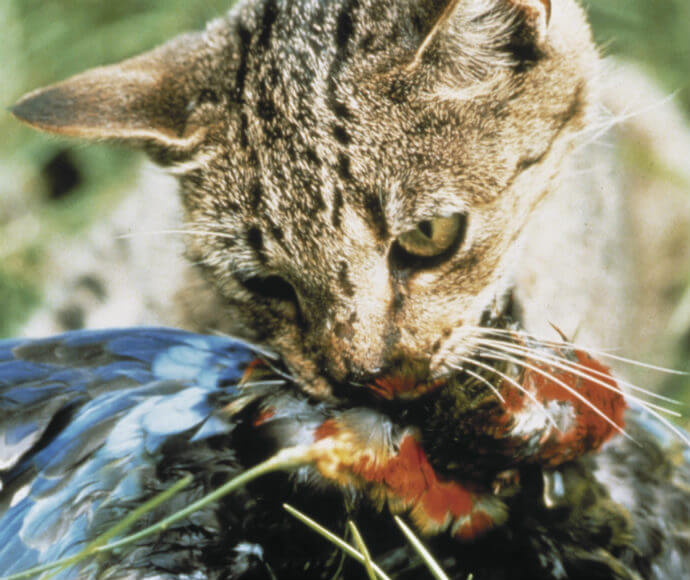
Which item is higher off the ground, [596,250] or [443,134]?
[443,134]

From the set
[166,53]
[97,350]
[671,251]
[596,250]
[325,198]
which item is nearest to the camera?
[97,350]

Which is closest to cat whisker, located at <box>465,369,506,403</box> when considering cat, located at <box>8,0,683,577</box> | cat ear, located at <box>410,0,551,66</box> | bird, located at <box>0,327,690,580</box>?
bird, located at <box>0,327,690,580</box>

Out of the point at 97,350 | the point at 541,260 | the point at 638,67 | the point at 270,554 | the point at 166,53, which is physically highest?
the point at 638,67

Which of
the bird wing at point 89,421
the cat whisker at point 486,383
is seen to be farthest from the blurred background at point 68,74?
the cat whisker at point 486,383

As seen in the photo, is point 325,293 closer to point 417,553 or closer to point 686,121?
point 417,553

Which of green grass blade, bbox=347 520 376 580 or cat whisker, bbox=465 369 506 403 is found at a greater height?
cat whisker, bbox=465 369 506 403

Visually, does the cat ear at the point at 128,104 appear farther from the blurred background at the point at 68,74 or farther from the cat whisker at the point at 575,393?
the cat whisker at the point at 575,393

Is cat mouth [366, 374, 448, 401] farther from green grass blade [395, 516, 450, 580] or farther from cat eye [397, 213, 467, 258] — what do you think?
cat eye [397, 213, 467, 258]

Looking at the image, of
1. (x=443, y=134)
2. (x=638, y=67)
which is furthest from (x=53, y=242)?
(x=638, y=67)
